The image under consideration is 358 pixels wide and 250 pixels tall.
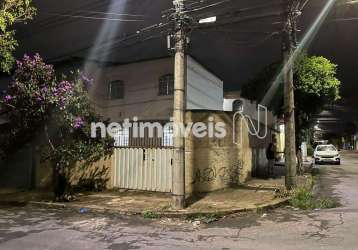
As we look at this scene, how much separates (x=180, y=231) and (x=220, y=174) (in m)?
5.29

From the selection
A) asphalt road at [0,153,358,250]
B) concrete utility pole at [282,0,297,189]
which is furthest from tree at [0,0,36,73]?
concrete utility pole at [282,0,297,189]

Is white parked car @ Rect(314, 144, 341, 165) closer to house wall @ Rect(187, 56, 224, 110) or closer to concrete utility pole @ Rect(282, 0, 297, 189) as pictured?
house wall @ Rect(187, 56, 224, 110)

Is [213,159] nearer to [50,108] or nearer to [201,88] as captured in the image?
[50,108]

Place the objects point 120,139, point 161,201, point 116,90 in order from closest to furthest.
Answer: point 161,201 → point 120,139 → point 116,90

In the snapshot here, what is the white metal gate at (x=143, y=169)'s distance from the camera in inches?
519

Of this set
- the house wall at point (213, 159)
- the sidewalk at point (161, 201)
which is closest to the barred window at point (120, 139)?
the sidewalk at point (161, 201)

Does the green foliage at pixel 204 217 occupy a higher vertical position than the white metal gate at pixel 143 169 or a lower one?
lower

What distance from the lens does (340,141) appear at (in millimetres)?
99438

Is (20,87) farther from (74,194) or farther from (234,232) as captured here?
(234,232)

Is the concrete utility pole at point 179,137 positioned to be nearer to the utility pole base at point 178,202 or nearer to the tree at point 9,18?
the utility pole base at point 178,202

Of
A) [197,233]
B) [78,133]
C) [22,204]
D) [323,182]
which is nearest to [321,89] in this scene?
[323,182]

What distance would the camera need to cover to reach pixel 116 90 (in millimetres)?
22031

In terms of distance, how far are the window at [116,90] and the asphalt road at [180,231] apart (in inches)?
449

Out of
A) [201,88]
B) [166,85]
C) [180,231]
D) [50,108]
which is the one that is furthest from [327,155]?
[180,231]
